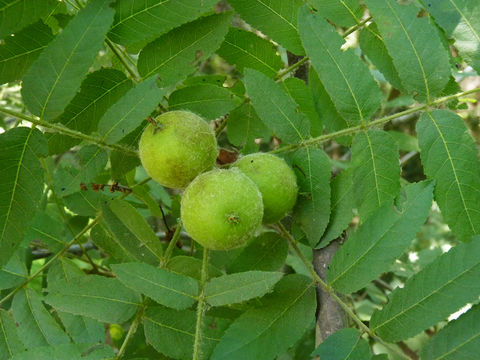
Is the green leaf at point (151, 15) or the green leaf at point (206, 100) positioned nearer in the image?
the green leaf at point (151, 15)

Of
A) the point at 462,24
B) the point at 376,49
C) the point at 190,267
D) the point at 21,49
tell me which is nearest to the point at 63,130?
the point at 21,49

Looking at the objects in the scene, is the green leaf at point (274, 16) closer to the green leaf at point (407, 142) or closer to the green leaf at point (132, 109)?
the green leaf at point (132, 109)

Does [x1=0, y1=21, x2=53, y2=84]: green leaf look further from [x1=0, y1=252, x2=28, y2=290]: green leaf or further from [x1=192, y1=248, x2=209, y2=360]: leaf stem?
[x1=192, y1=248, x2=209, y2=360]: leaf stem

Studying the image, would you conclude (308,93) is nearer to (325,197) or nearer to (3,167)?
(325,197)

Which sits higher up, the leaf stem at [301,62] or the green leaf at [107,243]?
the leaf stem at [301,62]

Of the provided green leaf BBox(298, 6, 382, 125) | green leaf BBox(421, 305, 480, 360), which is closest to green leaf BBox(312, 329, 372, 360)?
green leaf BBox(421, 305, 480, 360)

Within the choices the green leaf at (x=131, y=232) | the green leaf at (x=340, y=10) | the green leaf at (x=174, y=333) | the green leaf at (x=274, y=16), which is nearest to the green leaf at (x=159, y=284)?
the green leaf at (x=174, y=333)

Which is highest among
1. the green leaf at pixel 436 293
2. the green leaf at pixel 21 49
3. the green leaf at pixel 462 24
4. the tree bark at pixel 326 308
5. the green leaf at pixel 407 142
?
the green leaf at pixel 21 49

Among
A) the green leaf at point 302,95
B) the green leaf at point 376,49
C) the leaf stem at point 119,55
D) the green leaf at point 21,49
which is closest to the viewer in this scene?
the green leaf at point 21,49
